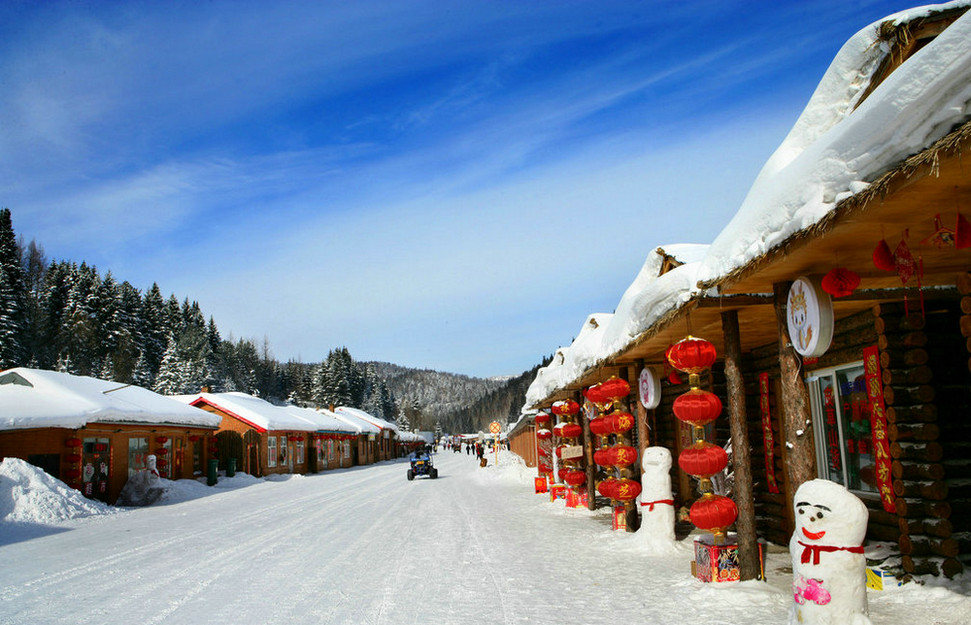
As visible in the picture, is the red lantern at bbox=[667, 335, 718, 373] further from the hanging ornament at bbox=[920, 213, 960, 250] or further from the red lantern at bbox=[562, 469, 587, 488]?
the red lantern at bbox=[562, 469, 587, 488]

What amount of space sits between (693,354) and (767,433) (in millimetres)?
3554

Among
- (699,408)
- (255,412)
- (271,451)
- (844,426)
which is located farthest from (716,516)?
(271,451)

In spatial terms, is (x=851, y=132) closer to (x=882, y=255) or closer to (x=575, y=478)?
(x=882, y=255)

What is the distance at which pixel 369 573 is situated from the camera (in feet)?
28.9

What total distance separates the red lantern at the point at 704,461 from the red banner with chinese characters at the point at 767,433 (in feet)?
9.81

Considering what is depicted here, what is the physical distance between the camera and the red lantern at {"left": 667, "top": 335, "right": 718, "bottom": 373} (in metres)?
7.95

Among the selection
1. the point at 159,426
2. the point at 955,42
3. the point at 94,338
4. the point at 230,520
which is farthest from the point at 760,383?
the point at 94,338

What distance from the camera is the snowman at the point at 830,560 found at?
4773mm

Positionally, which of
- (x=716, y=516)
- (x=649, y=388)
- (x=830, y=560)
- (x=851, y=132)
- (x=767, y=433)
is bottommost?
Answer: (x=716, y=516)

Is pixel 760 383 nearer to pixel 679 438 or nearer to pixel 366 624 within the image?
pixel 679 438

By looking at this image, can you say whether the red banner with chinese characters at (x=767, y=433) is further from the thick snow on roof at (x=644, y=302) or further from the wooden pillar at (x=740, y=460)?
the wooden pillar at (x=740, y=460)

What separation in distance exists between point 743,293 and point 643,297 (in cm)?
165

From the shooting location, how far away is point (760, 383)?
10.7 metres

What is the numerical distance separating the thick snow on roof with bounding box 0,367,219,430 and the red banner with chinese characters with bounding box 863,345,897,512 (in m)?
20.5
